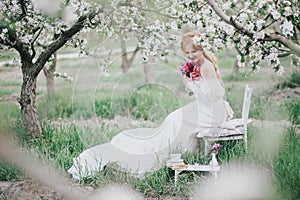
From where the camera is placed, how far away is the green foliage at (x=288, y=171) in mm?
2701

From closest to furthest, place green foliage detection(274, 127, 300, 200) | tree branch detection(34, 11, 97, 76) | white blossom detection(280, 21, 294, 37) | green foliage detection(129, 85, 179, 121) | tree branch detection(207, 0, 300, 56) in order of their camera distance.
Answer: white blossom detection(280, 21, 294, 37) < tree branch detection(207, 0, 300, 56) < green foliage detection(274, 127, 300, 200) < tree branch detection(34, 11, 97, 76) < green foliage detection(129, 85, 179, 121)

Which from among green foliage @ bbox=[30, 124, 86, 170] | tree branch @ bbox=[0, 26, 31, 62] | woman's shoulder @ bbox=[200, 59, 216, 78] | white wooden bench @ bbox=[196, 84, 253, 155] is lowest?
green foliage @ bbox=[30, 124, 86, 170]

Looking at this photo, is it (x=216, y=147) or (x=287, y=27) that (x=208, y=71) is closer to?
(x=216, y=147)

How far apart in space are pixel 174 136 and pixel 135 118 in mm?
2063

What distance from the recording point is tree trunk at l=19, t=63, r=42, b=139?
144 inches

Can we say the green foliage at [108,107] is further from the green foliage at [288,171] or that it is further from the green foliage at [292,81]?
the green foliage at [288,171]

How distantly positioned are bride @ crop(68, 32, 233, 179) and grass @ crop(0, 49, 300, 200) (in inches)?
3.2

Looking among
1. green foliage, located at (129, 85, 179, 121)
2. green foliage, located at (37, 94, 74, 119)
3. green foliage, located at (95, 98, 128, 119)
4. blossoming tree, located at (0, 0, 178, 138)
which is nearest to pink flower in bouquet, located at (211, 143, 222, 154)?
blossoming tree, located at (0, 0, 178, 138)

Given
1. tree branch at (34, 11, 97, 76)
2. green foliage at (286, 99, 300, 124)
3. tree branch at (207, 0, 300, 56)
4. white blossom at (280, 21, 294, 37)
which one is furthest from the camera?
green foliage at (286, 99, 300, 124)

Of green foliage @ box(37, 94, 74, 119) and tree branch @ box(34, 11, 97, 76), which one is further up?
tree branch @ box(34, 11, 97, 76)

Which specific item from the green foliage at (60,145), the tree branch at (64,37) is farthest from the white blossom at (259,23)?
the green foliage at (60,145)

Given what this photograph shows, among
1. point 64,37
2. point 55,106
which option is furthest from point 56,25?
point 55,106

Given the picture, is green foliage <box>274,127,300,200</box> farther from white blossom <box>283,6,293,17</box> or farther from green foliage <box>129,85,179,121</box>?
green foliage <box>129,85,179,121</box>

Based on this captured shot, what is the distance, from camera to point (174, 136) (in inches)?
133
